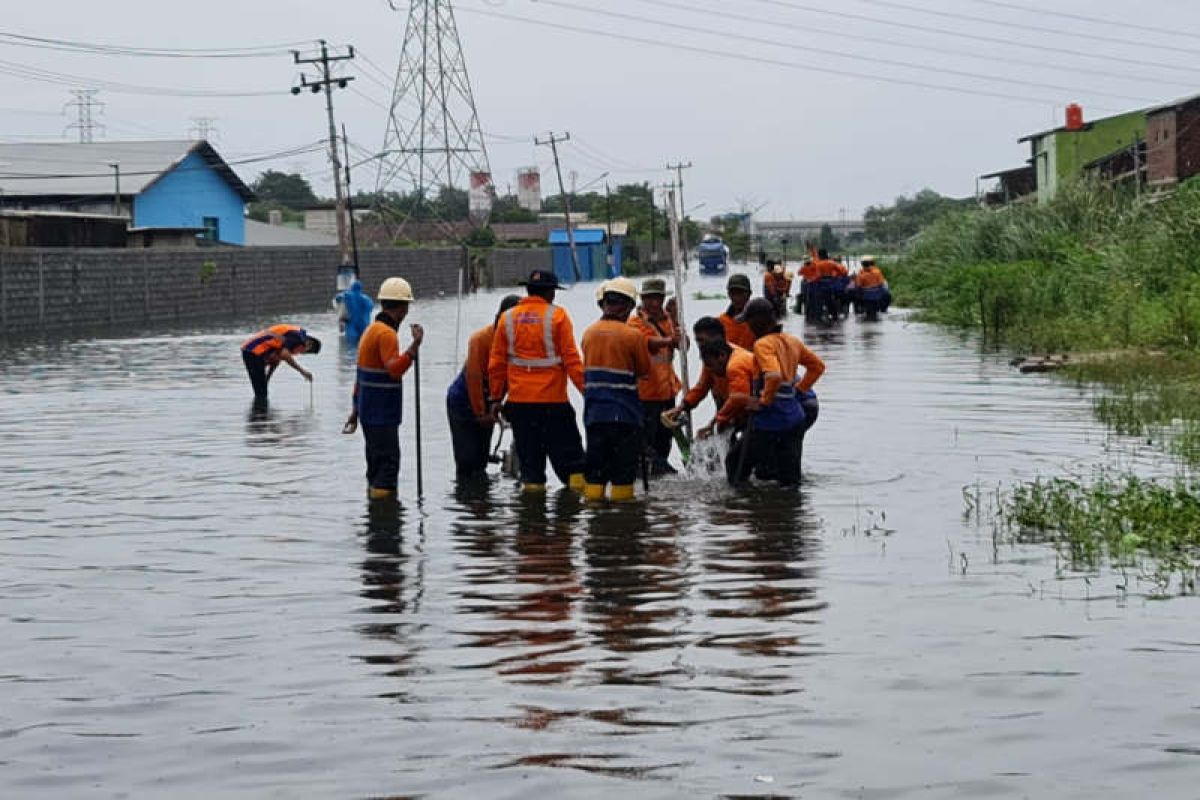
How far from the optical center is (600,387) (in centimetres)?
1337

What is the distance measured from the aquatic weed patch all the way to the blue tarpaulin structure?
9539 cm

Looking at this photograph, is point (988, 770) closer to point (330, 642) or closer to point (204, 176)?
point (330, 642)

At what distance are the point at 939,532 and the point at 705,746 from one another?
18.9ft

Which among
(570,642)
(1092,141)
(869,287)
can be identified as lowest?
(570,642)

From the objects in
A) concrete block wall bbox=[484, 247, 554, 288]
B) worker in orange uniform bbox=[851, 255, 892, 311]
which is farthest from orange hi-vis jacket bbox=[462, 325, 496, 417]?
concrete block wall bbox=[484, 247, 554, 288]

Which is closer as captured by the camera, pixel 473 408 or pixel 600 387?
pixel 600 387

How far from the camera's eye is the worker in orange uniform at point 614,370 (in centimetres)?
1328

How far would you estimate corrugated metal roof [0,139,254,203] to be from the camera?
73.4m

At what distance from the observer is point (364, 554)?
40.1ft

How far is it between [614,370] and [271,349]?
11.2m

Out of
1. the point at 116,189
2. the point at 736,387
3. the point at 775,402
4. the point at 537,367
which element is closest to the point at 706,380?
the point at 736,387

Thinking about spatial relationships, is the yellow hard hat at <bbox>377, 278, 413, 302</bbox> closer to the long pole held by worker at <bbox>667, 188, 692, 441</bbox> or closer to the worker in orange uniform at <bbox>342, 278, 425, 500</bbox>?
the worker in orange uniform at <bbox>342, 278, 425, 500</bbox>

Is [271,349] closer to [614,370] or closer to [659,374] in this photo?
[659,374]

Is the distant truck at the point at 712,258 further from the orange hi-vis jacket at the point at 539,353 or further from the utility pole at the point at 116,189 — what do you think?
the orange hi-vis jacket at the point at 539,353
